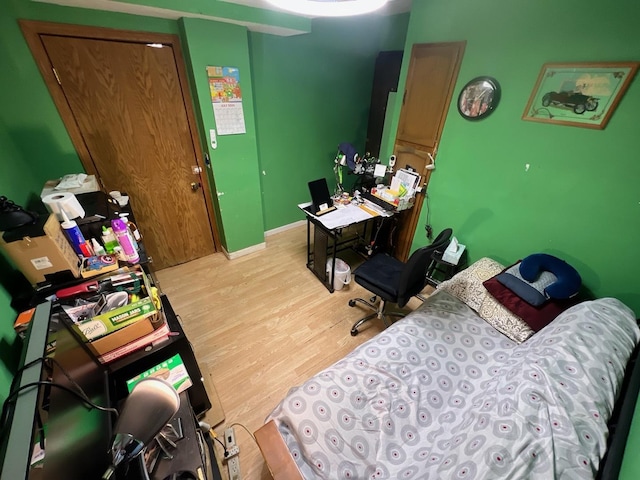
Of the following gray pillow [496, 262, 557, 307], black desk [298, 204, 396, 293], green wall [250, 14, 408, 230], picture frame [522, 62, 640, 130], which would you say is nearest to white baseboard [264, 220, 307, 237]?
green wall [250, 14, 408, 230]

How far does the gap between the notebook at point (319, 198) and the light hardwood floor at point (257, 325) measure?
782mm

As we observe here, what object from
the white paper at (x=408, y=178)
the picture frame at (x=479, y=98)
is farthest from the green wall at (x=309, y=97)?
the picture frame at (x=479, y=98)

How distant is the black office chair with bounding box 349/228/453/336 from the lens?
1.69 meters

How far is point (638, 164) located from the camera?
1397mm

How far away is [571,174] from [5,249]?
3.07 meters

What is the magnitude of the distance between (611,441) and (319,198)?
2.27 metres

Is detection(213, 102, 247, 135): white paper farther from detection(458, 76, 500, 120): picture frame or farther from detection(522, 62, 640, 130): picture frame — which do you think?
detection(522, 62, 640, 130): picture frame

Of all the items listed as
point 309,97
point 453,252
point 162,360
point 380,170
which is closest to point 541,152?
point 453,252

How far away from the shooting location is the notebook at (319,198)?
251 cm

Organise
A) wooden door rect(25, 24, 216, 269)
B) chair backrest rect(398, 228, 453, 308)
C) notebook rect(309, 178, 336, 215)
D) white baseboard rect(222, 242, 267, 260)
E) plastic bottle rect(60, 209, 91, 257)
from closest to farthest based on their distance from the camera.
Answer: plastic bottle rect(60, 209, 91, 257) < chair backrest rect(398, 228, 453, 308) < wooden door rect(25, 24, 216, 269) < notebook rect(309, 178, 336, 215) < white baseboard rect(222, 242, 267, 260)

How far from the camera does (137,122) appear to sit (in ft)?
7.16

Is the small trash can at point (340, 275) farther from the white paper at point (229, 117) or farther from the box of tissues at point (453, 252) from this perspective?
the white paper at point (229, 117)

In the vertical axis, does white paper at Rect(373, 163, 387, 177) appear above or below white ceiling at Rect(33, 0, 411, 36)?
below

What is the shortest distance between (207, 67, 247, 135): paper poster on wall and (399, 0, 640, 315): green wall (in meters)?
1.61
